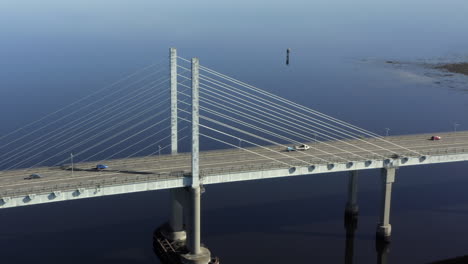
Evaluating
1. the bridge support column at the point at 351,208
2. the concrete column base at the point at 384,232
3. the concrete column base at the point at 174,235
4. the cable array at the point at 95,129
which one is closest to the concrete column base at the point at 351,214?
the bridge support column at the point at 351,208

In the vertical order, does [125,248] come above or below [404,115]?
below

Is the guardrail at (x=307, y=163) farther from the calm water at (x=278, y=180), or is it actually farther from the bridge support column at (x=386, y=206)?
the calm water at (x=278, y=180)

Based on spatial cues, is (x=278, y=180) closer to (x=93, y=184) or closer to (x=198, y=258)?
(x=198, y=258)

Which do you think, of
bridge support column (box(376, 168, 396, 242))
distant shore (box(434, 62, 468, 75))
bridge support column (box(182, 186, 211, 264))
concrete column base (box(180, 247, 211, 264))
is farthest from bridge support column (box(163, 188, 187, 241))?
distant shore (box(434, 62, 468, 75))

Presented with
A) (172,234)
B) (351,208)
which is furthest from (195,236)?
(351,208)

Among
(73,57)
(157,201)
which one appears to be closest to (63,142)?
(157,201)

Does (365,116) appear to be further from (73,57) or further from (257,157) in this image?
(73,57)

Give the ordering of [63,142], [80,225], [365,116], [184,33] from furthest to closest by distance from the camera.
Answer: [184,33]
[365,116]
[63,142]
[80,225]
